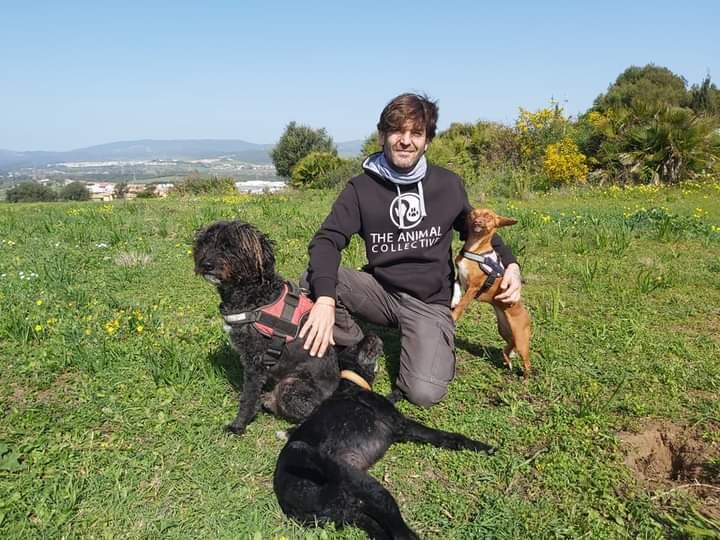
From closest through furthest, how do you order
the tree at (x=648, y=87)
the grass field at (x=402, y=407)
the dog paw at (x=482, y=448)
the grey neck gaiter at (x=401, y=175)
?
the grass field at (x=402, y=407)
the dog paw at (x=482, y=448)
the grey neck gaiter at (x=401, y=175)
the tree at (x=648, y=87)

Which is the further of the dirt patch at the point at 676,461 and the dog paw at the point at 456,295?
the dog paw at the point at 456,295

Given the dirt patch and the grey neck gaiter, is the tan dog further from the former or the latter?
the dirt patch

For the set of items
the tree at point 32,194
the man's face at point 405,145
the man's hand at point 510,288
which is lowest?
the tree at point 32,194

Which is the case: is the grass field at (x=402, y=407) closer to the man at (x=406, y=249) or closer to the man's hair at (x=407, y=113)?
the man at (x=406, y=249)

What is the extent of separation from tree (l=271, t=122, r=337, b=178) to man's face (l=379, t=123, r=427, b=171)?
121ft

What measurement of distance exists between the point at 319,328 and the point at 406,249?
3.67 feet

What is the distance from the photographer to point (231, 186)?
710 inches

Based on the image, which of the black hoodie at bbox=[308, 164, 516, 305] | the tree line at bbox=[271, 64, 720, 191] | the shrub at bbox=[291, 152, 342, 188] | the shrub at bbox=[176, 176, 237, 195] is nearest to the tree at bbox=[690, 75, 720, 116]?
the tree line at bbox=[271, 64, 720, 191]

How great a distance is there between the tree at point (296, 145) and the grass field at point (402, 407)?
34893 mm

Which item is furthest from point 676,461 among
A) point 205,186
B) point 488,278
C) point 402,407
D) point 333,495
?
point 205,186

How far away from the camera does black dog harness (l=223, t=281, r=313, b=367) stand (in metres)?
3.03

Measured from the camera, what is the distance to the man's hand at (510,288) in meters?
3.41

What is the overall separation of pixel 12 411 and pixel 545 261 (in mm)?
5772

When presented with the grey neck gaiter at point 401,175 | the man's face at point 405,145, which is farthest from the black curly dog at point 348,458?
the man's face at point 405,145
